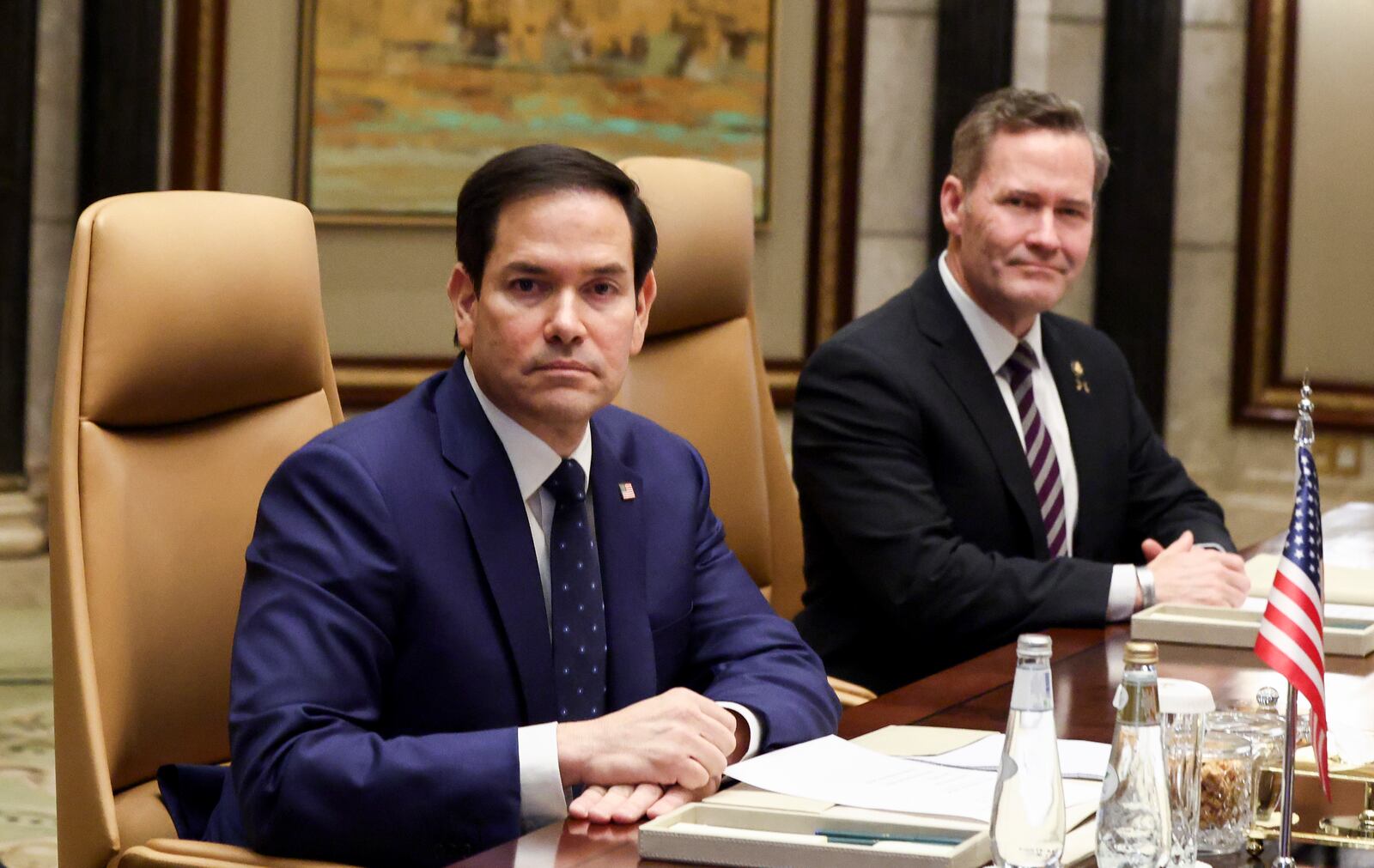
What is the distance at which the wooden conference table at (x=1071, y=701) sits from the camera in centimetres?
152

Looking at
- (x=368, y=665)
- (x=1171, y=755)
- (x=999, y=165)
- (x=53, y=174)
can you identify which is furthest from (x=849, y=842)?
(x=53, y=174)

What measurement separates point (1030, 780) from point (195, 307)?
116 centimetres

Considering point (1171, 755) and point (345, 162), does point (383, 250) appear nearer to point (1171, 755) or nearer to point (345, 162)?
point (345, 162)

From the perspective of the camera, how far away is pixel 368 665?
5.97 ft

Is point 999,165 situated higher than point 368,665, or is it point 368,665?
point 999,165

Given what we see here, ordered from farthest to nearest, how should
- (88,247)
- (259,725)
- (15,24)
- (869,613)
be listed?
(15,24)
(869,613)
(88,247)
(259,725)

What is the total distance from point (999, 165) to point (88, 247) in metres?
1.71

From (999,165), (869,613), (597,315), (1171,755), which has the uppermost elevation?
(999,165)

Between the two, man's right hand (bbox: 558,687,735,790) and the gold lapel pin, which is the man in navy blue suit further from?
the gold lapel pin

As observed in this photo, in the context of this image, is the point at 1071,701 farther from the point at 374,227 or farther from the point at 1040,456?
the point at 374,227

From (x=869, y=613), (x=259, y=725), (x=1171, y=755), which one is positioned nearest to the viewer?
(x=1171, y=755)

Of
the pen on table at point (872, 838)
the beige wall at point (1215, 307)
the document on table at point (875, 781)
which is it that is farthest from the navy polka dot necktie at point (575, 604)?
the beige wall at point (1215, 307)

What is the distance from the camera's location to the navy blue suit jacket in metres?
1.70

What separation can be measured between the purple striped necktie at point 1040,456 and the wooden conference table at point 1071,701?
372 mm
